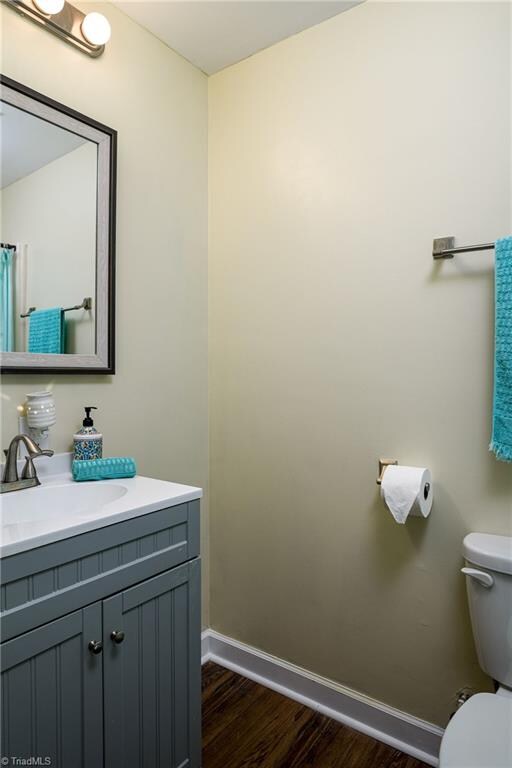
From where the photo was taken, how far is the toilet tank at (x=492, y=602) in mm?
1210

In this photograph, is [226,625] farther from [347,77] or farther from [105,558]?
[347,77]

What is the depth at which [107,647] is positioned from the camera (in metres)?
1.05

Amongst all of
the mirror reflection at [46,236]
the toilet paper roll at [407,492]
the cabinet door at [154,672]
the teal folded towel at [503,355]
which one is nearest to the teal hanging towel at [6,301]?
the mirror reflection at [46,236]

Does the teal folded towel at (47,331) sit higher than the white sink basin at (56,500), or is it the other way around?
the teal folded towel at (47,331)

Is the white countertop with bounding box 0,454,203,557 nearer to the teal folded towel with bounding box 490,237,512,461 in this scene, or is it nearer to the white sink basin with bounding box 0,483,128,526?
the white sink basin with bounding box 0,483,128,526

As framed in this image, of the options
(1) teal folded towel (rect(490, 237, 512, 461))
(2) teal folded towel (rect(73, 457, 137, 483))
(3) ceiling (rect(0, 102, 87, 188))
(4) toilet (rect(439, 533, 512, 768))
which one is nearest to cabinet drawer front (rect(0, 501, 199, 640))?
(2) teal folded towel (rect(73, 457, 137, 483))

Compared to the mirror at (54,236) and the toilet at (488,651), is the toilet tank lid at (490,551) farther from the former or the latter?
the mirror at (54,236)

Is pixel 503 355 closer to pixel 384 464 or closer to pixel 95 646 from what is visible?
pixel 384 464

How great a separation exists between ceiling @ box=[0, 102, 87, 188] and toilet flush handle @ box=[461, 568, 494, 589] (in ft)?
5.54

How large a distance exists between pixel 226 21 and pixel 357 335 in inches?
48.7

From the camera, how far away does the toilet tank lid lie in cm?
122

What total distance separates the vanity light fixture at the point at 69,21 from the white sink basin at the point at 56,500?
1.38 m

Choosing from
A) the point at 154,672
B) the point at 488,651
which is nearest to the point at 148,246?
the point at 154,672

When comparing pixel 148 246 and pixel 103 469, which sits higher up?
pixel 148 246
